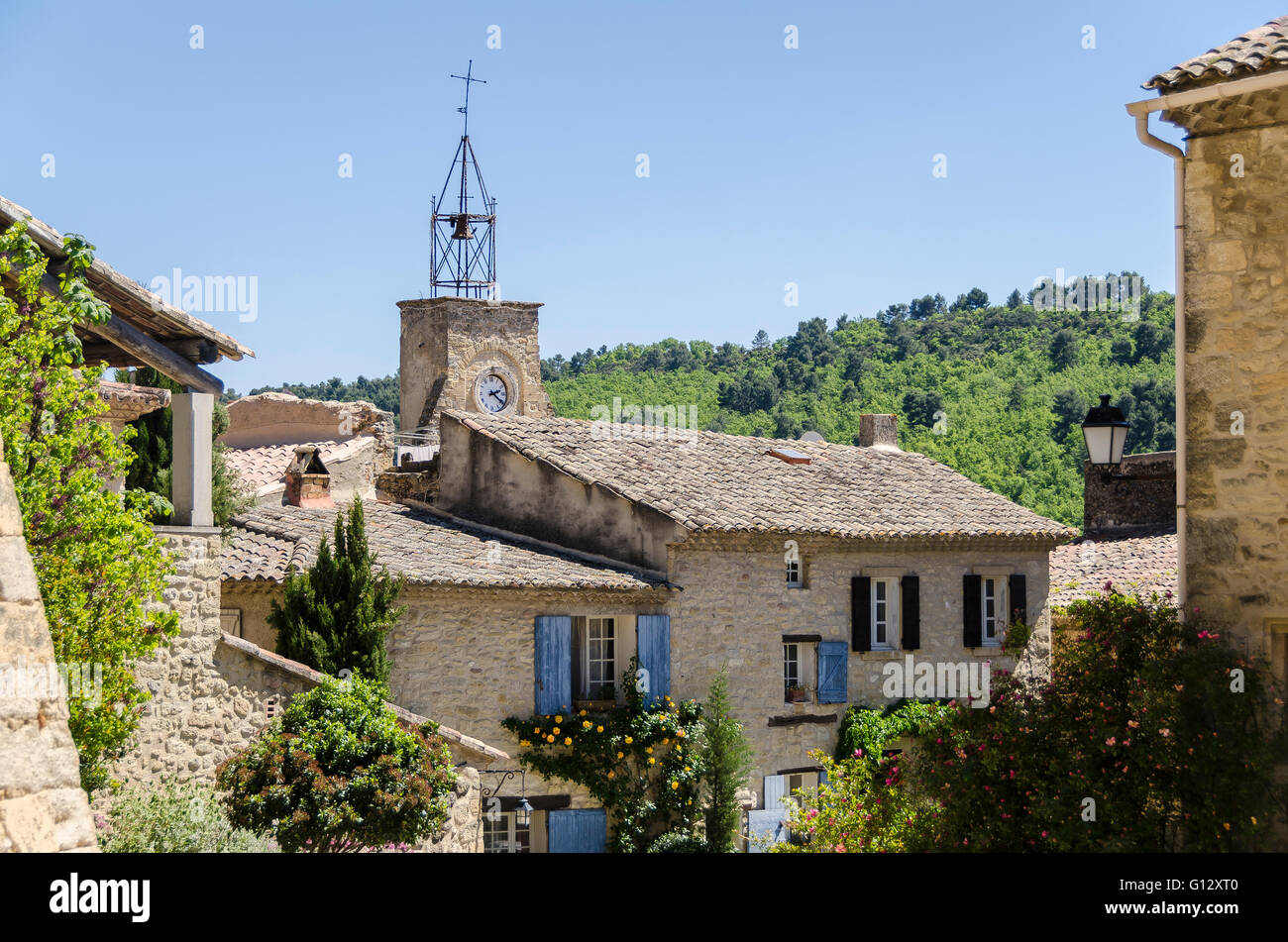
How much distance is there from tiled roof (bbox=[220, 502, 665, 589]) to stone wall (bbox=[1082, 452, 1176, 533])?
8606mm

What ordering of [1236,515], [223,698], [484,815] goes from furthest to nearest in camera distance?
1. [484,815]
2. [223,698]
3. [1236,515]

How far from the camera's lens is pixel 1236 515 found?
802 cm

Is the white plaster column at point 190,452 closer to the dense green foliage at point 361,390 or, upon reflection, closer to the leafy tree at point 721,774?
the leafy tree at point 721,774

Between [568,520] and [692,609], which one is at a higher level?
[568,520]

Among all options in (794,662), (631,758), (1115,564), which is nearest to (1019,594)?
(1115,564)

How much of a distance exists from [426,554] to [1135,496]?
11.6m

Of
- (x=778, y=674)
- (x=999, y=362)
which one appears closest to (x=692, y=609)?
(x=778, y=674)

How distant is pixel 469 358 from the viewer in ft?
124

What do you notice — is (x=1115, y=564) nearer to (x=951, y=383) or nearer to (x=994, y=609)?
(x=994, y=609)

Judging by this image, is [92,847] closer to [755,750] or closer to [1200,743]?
[1200,743]

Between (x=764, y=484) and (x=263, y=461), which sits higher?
(x=263, y=461)

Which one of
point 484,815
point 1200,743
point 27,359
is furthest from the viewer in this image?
point 484,815

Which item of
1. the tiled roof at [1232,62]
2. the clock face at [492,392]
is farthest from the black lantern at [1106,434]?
the clock face at [492,392]
